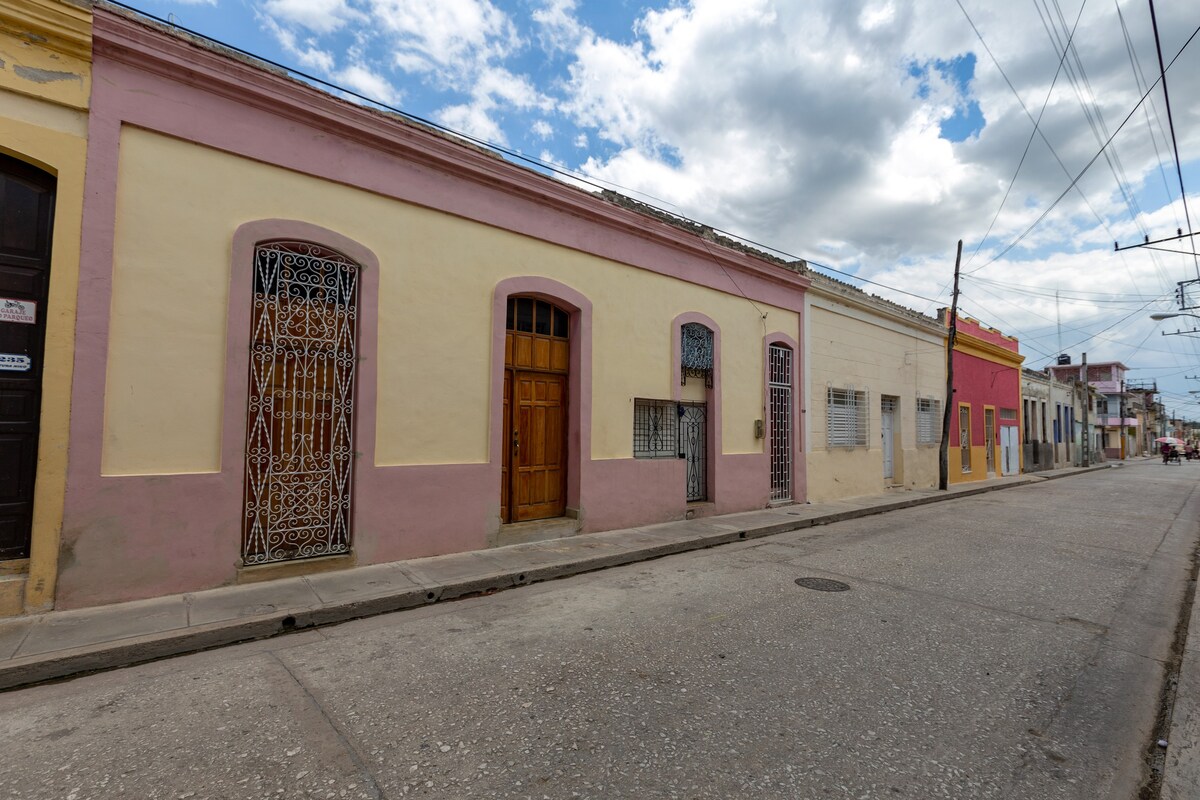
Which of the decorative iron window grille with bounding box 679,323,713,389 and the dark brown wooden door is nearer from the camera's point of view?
the dark brown wooden door

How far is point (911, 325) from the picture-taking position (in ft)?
52.7

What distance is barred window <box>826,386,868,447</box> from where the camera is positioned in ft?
42.3

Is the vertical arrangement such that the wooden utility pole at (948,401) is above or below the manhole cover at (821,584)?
above

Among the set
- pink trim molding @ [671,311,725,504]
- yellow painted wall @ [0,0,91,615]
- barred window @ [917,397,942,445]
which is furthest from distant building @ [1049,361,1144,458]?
yellow painted wall @ [0,0,91,615]

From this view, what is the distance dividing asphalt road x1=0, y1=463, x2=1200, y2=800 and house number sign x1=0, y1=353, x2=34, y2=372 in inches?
100

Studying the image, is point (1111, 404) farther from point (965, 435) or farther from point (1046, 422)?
point (965, 435)

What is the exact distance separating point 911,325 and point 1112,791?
15.4 m

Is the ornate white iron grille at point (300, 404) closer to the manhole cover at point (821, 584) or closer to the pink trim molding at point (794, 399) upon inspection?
the manhole cover at point (821, 584)

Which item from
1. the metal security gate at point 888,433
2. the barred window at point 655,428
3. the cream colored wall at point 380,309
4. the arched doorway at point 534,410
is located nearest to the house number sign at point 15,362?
the cream colored wall at point 380,309

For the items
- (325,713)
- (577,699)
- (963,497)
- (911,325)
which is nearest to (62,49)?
(325,713)

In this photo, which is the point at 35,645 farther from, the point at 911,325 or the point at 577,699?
the point at 911,325

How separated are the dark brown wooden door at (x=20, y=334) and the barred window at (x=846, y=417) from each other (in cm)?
1264

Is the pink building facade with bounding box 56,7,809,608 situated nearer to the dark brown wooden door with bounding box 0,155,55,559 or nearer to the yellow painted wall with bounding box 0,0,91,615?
the yellow painted wall with bounding box 0,0,91,615

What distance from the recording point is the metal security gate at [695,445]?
966 cm
